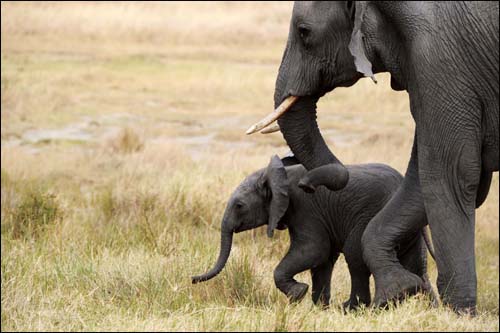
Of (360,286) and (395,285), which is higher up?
(395,285)

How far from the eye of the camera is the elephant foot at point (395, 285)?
693cm

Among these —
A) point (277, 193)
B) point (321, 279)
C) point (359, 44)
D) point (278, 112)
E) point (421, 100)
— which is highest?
point (359, 44)

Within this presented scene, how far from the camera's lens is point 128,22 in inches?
1308

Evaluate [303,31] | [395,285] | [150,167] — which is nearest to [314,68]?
[303,31]

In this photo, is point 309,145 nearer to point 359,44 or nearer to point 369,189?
point 369,189

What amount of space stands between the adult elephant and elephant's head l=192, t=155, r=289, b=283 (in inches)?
26.0

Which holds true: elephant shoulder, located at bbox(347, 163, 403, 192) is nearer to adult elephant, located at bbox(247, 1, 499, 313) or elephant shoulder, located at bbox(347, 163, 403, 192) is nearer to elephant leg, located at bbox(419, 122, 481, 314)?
adult elephant, located at bbox(247, 1, 499, 313)

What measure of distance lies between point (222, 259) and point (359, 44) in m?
2.08

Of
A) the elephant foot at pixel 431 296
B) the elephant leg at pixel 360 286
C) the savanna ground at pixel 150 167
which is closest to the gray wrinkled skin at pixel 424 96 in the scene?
the elephant foot at pixel 431 296

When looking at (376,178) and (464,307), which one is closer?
(464,307)

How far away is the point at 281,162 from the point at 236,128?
35.3ft

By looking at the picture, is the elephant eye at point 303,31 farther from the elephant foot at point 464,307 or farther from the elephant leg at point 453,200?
the elephant foot at point 464,307

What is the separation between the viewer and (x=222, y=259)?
302 inches

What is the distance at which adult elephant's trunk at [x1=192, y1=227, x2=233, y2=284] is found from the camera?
24.5ft
